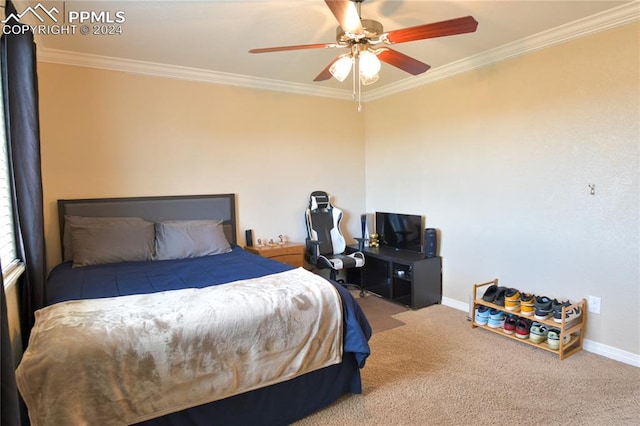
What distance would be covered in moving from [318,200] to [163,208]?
69.5 inches

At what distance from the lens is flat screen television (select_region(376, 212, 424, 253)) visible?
4242 mm

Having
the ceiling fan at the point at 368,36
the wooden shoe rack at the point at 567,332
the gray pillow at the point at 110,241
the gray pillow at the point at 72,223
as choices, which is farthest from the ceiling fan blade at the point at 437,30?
the gray pillow at the point at 72,223

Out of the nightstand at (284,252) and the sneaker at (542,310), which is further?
the nightstand at (284,252)

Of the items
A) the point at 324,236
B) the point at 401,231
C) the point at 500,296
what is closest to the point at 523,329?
the point at 500,296

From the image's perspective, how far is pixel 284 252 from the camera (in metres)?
4.11

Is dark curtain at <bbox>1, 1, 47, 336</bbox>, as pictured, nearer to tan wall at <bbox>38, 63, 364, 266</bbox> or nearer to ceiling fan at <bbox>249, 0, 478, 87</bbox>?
tan wall at <bbox>38, 63, 364, 266</bbox>

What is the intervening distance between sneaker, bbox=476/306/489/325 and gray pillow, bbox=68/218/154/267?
2.96 metres

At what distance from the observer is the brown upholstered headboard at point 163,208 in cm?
341

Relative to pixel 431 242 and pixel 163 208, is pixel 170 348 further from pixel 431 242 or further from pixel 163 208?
pixel 431 242

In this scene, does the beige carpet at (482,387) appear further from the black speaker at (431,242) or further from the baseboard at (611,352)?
the black speaker at (431,242)

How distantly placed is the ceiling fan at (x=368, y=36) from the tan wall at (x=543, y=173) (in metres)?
1.28

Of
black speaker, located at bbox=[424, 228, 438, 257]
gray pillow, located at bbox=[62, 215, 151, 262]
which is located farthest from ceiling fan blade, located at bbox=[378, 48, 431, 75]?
gray pillow, located at bbox=[62, 215, 151, 262]

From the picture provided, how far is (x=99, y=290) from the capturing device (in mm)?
2297

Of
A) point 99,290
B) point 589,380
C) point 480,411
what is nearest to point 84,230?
point 99,290
